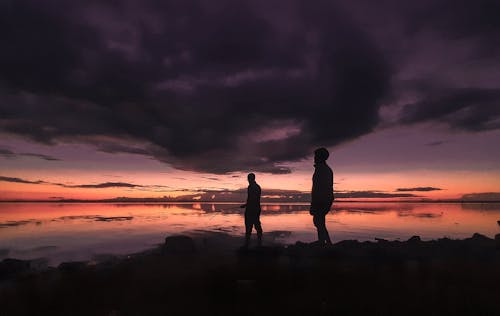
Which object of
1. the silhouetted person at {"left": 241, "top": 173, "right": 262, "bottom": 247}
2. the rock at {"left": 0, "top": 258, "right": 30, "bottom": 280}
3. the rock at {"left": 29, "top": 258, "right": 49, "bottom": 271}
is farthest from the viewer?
the rock at {"left": 29, "top": 258, "right": 49, "bottom": 271}

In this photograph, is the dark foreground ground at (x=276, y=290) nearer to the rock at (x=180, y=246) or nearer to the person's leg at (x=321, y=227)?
the person's leg at (x=321, y=227)

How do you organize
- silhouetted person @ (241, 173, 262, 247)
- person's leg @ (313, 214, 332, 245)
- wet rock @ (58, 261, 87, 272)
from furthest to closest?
silhouetted person @ (241, 173, 262, 247) → person's leg @ (313, 214, 332, 245) → wet rock @ (58, 261, 87, 272)

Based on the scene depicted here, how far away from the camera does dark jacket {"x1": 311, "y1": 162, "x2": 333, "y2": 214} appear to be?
1348cm

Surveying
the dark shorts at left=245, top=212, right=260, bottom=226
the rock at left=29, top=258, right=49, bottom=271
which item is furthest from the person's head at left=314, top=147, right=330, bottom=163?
the rock at left=29, top=258, right=49, bottom=271

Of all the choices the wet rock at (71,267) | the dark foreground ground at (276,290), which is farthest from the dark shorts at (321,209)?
the wet rock at (71,267)

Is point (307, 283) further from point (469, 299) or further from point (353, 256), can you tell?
point (353, 256)

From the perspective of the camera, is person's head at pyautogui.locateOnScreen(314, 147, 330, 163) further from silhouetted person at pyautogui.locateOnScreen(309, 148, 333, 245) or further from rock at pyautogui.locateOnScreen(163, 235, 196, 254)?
rock at pyautogui.locateOnScreen(163, 235, 196, 254)

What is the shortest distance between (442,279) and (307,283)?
156 inches

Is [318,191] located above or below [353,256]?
above

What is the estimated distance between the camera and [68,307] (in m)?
7.23

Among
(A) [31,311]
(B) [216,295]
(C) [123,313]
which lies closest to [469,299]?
(B) [216,295]

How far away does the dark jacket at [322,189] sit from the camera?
1348cm

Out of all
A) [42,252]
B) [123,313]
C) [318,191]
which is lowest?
[42,252]

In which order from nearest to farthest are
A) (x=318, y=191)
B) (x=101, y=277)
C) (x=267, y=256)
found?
(x=101, y=277), (x=267, y=256), (x=318, y=191)
